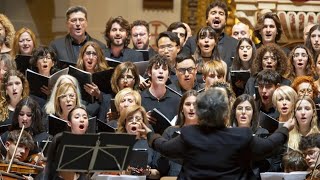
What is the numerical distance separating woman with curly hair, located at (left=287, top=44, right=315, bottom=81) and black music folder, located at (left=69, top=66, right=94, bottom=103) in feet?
4.78

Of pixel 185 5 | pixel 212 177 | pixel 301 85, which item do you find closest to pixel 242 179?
pixel 212 177

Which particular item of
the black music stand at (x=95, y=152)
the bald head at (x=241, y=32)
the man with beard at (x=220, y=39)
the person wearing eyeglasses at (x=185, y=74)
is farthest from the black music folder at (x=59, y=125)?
Answer: the bald head at (x=241, y=32)

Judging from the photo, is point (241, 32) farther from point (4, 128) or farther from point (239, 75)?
point (4, 128)

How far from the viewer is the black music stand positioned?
265 inches

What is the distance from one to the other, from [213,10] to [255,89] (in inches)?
45.2

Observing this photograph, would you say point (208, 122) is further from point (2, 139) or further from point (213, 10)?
point (213, 10)

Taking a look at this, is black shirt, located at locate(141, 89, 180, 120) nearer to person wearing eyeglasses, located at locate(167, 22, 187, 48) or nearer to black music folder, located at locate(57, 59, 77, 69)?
black music folder, located at locate(57, 59, 77, 69)

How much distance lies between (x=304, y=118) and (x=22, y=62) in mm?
2300

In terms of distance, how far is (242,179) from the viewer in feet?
21.0

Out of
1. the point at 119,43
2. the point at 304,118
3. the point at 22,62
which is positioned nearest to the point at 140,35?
the point at 119,43

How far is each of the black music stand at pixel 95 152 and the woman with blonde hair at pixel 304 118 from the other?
1.53 meters

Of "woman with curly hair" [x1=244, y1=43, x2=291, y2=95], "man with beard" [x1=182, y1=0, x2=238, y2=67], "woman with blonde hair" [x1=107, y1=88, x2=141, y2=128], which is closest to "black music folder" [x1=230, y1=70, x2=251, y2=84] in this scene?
"woman with curly hair" [x1=244, y1=43, x2=291, y2=95]

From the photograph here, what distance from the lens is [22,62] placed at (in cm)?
904

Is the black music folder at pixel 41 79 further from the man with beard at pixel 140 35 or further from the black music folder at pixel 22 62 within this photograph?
the man with beard at pixel 140 35
